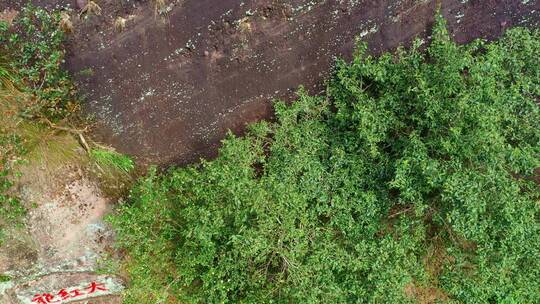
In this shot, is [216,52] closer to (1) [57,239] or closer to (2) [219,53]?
(2) [219,53]

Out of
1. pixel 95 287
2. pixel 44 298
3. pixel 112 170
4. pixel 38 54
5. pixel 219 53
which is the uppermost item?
pixel 38 54

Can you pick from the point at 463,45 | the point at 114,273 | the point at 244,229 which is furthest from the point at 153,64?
the point at 463,45

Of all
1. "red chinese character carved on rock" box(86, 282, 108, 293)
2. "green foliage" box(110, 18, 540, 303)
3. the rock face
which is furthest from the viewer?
"red chinese character carved on rock" box(86, 282, 108, 293)

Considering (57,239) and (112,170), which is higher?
(112,170)

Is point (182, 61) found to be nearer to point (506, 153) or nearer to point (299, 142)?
point (299, 142)

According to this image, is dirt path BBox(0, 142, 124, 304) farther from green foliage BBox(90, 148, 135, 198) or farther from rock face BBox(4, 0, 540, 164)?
rock face BBox(4, 0, 540, 164)

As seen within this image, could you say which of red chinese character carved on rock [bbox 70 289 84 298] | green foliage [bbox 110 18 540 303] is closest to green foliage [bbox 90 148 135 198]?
green foliage [bbox 110 18 540 303]

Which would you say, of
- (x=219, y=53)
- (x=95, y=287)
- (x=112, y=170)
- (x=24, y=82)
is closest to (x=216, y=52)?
(x=219, y=53)
